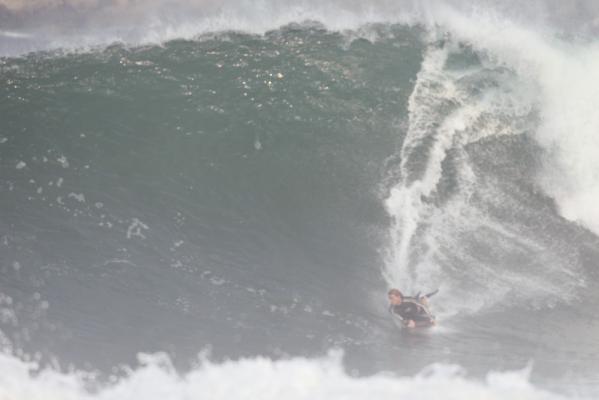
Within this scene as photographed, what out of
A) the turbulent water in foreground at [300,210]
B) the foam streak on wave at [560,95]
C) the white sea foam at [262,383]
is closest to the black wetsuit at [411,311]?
the turbulent water in foreground at [300,210]

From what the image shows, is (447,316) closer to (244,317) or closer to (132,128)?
(244,317)

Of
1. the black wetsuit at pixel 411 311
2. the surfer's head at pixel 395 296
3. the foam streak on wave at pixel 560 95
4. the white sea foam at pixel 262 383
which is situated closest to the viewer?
the surfer's head at pixel 395 296

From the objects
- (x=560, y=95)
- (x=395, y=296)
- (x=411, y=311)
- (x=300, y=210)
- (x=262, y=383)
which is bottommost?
(x=262, y=383)

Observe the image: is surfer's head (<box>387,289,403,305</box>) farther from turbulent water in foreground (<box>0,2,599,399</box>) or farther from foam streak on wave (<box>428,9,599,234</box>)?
foam streak on wave (<box>428,9,599,234</box>)

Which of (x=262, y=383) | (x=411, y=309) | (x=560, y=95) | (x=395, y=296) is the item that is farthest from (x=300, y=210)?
(x=560, y=95)

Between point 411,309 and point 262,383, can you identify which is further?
point 262,383

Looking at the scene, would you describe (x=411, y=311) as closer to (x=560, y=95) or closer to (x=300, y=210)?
(x=300, y=210)

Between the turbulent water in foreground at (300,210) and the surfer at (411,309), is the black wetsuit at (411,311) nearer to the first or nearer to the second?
the surfer at (411,309)
